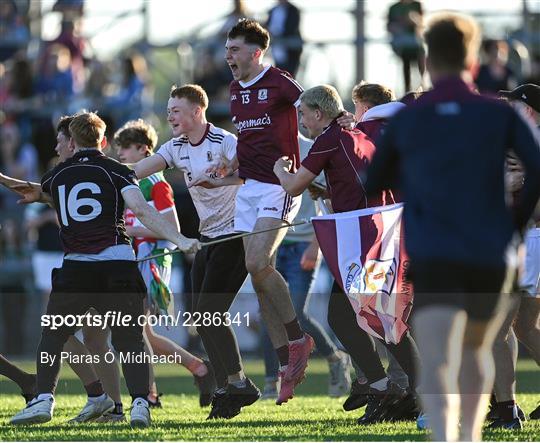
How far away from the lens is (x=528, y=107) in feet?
32.3

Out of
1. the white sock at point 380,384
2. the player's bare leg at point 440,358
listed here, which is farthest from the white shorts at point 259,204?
the player's bare leg at point 440,358

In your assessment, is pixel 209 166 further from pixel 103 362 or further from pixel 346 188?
pixel 103 362

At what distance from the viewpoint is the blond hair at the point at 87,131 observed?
952 centimetres

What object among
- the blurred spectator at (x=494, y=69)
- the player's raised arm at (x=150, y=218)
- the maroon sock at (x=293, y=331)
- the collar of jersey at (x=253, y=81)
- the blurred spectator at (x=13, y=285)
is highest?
the blurred spectator at (x=494, y=69)

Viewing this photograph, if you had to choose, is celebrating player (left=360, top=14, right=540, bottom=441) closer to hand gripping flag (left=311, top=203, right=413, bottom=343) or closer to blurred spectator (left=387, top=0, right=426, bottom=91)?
hand gripping flag (left=311, top=203, right=413, bottom=343)

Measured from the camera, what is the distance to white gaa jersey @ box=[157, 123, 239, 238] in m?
10.6

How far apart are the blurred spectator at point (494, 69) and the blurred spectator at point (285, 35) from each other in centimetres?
251

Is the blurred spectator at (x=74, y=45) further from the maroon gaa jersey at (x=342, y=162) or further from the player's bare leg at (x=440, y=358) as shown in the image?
the player's bare leg at (x=440, y=358)

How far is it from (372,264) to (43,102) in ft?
40.3

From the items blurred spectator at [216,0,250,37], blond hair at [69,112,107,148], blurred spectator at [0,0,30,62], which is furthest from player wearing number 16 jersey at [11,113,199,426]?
blurred spectator at [0,0,30,62]

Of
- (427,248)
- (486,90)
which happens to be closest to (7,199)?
(486,90)

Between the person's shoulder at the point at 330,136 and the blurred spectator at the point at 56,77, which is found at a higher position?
the blurred spectator at the point at 56,77

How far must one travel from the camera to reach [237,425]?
9672 millimetres

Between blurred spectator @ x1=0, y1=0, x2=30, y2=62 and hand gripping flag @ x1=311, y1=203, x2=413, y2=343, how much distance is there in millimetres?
13157
